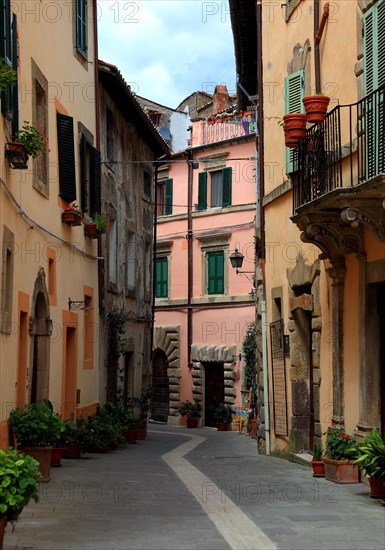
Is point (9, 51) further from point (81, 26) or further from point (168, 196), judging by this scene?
point (168, 196)

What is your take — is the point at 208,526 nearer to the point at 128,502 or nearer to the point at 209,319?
the point at 128,502

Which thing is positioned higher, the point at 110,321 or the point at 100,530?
the point at 110,321

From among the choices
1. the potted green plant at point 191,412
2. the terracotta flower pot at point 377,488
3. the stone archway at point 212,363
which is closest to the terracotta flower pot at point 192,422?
the potted green plant at point 191,412

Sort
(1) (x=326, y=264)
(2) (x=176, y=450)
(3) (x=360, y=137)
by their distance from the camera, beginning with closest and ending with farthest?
(3) (x=360, y=137)
(1) (x=326, y=264)
(2) (x=176, y=450)

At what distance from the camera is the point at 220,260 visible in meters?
37.0

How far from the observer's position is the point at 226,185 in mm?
36625

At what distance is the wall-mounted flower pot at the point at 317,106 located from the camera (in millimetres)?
13562

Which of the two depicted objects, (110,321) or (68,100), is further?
(110,321)

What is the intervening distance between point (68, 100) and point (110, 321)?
6091 mm

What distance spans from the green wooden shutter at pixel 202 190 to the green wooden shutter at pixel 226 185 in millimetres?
1088

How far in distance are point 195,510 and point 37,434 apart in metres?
3.53

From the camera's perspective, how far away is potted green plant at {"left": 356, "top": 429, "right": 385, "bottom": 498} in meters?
11.1

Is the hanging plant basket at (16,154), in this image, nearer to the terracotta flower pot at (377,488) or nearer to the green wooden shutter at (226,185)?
the terracotta flower pot at (377,488)

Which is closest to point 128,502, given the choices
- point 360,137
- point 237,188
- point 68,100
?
point 360,137
